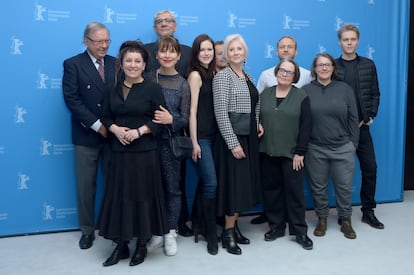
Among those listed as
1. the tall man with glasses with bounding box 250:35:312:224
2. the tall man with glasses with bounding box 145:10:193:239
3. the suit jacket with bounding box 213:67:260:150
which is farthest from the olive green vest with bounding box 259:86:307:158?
the tall man with glasses with bounding box 145:10:193:239

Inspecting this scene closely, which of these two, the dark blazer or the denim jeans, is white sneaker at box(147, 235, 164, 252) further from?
the dark blazer

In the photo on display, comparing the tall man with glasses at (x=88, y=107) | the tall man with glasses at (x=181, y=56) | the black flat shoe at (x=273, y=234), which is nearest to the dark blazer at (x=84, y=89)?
the tall man with glasses at (x=88, y=107)

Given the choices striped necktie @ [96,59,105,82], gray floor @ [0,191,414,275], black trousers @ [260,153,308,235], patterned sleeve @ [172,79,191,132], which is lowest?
gray floor @ [0,191,414,275]

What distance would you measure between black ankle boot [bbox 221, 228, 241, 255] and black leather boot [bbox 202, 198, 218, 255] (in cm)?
8

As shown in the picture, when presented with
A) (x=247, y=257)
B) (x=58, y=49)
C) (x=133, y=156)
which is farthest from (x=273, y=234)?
(x=58, y=49)

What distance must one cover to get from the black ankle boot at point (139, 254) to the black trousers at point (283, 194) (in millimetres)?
998

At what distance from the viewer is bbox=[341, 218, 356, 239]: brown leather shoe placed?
325 cm

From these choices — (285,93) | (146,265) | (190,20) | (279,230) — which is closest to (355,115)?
(285,93)

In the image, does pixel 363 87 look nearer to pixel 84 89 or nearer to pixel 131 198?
pixel 131 198

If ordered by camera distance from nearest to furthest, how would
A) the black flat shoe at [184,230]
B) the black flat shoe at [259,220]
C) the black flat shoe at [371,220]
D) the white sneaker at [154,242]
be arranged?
the white sneaker at [154,242] < the black flat shoe at [184,230] < the black flat shoe at [371,220] < the black flat shoe at [259,220]

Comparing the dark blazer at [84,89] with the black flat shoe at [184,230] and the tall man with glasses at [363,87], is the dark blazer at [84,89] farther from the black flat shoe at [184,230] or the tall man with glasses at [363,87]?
the tall man with glasses at [363,87]

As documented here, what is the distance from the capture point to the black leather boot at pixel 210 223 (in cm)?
290

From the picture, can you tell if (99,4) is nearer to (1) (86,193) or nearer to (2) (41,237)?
(1) (86,193)

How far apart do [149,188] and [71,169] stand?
1.06m
